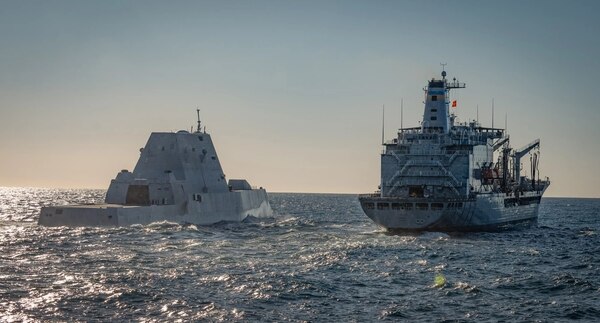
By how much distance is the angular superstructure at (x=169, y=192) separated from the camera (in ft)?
191

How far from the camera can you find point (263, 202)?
8331 cm

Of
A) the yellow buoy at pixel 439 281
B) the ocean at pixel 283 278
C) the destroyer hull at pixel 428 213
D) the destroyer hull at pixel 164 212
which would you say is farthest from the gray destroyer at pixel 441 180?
the yellow buoy at pixel 439 281

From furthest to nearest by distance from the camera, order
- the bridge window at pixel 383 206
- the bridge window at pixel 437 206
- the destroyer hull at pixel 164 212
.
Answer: the bridge window at pixel 383 206
the bridge window at pixel 437 206
the destroyer hull at pixel 164 212

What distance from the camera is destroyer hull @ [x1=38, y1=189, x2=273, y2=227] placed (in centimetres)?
5744

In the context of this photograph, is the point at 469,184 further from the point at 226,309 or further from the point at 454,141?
the point at 226,309

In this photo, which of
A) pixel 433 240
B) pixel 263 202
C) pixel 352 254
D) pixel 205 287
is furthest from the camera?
pixel 263 202

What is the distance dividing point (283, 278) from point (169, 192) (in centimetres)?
3142

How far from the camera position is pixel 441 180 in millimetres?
67375

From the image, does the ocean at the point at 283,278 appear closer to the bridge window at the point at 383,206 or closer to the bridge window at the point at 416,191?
the bridge window at the point at 383,206

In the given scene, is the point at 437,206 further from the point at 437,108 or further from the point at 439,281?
the point at 439,281

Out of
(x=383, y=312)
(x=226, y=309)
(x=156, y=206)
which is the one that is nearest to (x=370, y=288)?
(x=383, y=312)

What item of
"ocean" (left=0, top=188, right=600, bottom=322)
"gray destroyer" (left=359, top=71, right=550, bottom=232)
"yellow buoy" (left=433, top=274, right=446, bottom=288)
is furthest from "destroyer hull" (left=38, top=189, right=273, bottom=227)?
"yellow buoy" (left=433, top=274, right=446, bottom=288)

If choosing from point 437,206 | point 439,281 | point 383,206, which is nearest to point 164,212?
point 383,206

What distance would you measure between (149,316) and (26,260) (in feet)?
51.2
